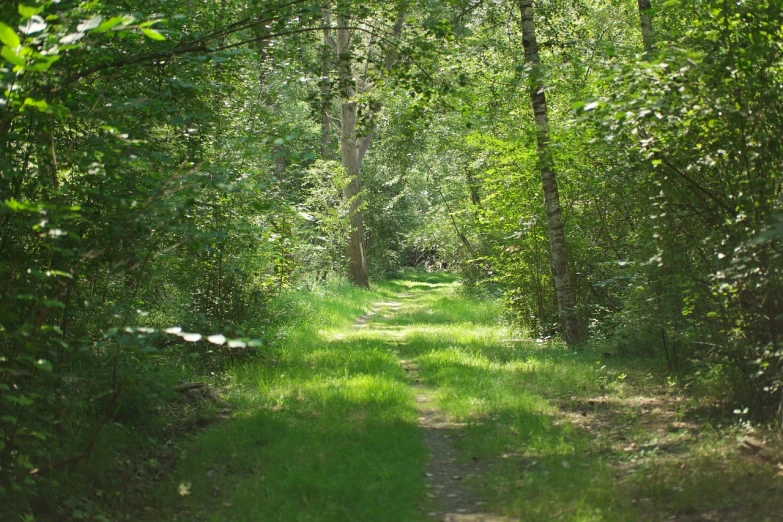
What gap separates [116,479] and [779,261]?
19.5 ft

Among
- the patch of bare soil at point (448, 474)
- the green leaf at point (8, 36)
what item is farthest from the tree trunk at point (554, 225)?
→ the green leaf at point (8, 36)

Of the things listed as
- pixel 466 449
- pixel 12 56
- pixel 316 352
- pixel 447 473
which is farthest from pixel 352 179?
pixel 12 56

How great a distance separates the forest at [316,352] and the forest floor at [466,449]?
3 centimetres

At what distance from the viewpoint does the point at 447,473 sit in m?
6.41

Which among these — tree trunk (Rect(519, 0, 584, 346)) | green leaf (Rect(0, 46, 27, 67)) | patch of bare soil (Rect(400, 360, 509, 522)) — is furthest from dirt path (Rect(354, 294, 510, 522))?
green leaf (Rect(0, 46, 27, 67))

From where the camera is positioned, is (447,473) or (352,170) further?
(352,170)

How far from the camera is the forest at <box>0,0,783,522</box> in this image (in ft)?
16.7

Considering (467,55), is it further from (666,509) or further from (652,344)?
(666,509)

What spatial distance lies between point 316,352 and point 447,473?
6169mm

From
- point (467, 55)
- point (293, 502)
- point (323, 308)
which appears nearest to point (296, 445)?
point (293, 502)

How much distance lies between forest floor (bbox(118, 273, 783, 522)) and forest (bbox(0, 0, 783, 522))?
34mm

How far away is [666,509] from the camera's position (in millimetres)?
5055

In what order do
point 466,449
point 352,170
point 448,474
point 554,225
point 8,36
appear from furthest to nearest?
point 352,170 → point 554,225 → point 466,449 → point 448,474 → point 8,36

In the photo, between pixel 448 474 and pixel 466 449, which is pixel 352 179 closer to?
pixel 466 449
